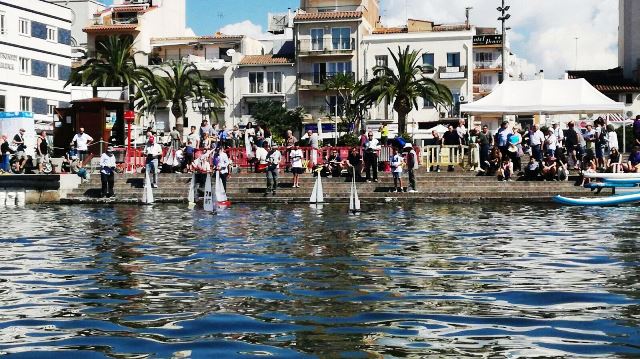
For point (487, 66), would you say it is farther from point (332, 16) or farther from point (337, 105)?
point (337, 105)

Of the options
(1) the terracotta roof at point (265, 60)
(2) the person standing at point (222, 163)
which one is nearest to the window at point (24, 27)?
(1) the terracotta roof at point (265, 60)

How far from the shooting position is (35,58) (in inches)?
2441

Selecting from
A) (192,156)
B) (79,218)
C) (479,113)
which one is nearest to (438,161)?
(479,113)

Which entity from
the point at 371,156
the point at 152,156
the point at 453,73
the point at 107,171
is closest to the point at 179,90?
the point at 453,73

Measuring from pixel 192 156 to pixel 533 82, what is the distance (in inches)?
507

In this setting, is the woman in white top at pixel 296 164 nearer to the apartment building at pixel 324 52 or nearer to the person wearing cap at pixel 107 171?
the person wearing cap at pixel 107 171

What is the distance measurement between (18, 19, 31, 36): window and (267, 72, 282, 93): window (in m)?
20.2

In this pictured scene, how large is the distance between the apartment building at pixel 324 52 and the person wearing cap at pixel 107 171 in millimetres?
41481

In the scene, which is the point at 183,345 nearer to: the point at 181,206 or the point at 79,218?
the point at 79,218

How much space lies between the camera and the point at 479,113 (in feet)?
103

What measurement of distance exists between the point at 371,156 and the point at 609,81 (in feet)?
173

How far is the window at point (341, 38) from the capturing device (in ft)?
236

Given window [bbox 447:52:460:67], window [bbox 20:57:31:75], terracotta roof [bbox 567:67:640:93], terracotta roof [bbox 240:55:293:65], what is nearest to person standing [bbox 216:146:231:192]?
window [bbox 20:57:31:75]

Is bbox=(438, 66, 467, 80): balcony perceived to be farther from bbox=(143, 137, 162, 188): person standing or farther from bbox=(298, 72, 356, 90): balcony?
bbox=(143, 137, 162, 188): person standing
